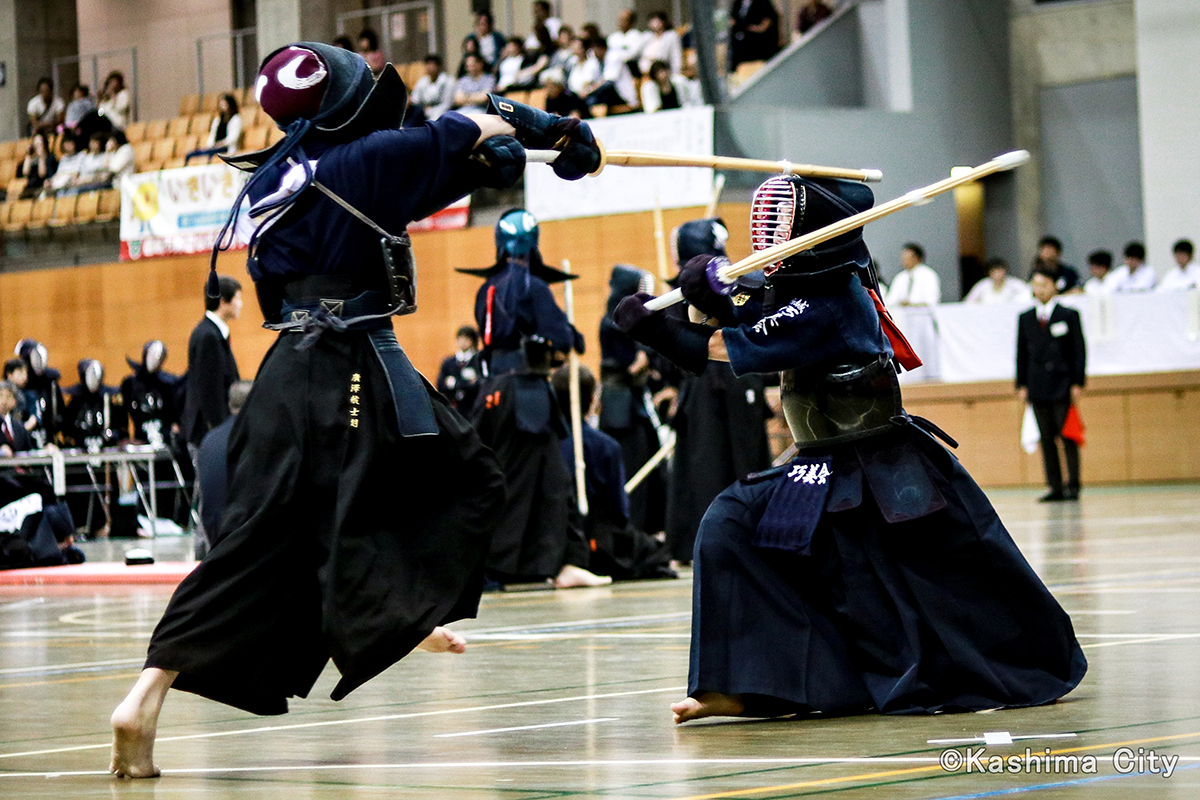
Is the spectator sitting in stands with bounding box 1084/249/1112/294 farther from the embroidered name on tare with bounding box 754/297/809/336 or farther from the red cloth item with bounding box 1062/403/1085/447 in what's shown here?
the embroidered name on tare with bounding box 754/297/809/336

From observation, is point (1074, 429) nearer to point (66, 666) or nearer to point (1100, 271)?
point (1100, 271)

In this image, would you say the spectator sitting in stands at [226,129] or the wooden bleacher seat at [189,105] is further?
the wooden bleacher seat at [189,105]

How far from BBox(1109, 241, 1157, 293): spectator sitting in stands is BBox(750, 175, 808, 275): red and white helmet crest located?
15.0 m

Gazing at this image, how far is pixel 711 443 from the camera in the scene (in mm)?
11570

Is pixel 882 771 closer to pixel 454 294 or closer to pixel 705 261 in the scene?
pixel 705 261

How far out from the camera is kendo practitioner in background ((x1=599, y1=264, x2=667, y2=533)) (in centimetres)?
1298

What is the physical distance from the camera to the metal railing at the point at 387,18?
26659mm

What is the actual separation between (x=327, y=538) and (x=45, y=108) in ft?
87.4

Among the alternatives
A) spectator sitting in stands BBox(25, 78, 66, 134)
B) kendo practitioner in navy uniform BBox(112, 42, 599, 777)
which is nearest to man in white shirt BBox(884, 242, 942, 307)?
spectator sitting in stands BBox(25, 78, 66, 134)

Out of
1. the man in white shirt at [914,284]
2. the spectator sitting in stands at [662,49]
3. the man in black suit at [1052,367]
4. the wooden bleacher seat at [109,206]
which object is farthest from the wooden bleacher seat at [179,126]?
the man in black suit at [1052,367]

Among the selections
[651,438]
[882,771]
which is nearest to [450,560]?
[882,771]

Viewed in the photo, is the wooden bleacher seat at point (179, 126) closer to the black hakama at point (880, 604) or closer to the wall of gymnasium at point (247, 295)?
the wall of gymnasium at point (247, 295)

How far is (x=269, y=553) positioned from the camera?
4.59 meters

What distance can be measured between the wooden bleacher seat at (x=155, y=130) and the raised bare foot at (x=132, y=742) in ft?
77.4
